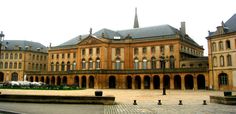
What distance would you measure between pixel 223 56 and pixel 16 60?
213 feet

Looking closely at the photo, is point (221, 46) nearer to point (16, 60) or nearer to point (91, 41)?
point (91, 41)

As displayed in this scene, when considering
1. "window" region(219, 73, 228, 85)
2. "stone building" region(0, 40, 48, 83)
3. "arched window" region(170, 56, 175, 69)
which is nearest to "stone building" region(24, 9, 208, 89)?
"arched window" region(170, 56, 175, 69)

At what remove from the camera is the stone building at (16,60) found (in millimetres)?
83875

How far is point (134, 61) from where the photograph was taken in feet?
223

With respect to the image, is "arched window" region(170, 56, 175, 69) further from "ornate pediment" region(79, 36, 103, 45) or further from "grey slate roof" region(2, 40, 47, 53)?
"grey slate roof" region(2, 40, 47, 53)

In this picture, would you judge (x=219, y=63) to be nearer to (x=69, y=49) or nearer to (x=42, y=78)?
(x=69, y=49)

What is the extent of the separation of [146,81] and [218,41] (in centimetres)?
2042

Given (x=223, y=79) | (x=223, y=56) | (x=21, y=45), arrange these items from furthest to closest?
(x=21, y=45) → (x=223, y=79) → (x=223, y=56)

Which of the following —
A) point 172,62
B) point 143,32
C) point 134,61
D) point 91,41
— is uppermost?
point 143,32

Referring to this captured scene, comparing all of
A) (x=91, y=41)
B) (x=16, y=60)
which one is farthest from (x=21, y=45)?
(x=91, y=41)

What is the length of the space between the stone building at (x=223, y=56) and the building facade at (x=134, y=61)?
4.13 metres

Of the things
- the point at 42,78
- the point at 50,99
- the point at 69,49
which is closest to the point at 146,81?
the point at 69,49

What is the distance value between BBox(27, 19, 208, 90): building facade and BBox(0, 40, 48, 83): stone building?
9888 mm

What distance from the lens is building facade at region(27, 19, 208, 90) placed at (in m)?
59.6
